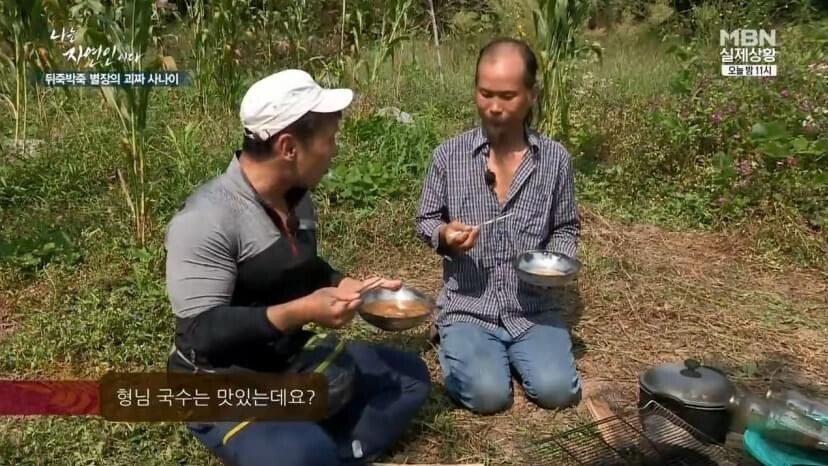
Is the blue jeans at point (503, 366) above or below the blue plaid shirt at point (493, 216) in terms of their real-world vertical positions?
below

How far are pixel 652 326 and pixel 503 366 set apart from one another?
96 cm

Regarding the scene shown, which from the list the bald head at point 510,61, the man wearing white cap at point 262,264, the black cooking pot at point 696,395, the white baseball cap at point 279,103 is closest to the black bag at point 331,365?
the man wearing white cap at point 262,264

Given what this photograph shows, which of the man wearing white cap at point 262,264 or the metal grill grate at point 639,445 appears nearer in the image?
the man wearing white cap at point 262,264

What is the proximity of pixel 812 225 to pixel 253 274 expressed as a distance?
3.36 m

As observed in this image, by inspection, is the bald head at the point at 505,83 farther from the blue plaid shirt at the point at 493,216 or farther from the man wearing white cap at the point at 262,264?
the man wearing white cap at the point at 262,264

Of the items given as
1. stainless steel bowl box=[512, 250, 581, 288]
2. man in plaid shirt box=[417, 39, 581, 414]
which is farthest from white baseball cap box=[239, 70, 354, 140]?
stainless steel bowl box=[512, 250, 581, 288]

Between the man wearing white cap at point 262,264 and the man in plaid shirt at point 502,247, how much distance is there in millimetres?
704

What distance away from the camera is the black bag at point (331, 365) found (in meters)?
2.35

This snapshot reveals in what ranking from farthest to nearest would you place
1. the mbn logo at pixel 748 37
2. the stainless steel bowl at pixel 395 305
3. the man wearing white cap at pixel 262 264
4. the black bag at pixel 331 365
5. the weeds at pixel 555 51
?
the mbn logo at pixel 748 37 < the weeds at pixel 555 51 < the stainless steel bowl at pixel 395 305 < the black bag at pixel 331 365 < the man wearing white cap at pixel 262 264

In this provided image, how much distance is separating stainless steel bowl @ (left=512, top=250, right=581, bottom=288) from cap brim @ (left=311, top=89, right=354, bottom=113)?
1.02 metres

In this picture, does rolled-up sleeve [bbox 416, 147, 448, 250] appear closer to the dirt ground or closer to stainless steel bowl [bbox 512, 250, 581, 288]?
stainless steel bowl [bbox 512, 250, 581, 288]

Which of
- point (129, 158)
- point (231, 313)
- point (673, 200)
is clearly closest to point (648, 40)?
point (673, 200)

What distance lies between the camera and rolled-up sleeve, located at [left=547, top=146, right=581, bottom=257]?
10.0 feet

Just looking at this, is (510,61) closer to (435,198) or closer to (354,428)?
(435,198)
